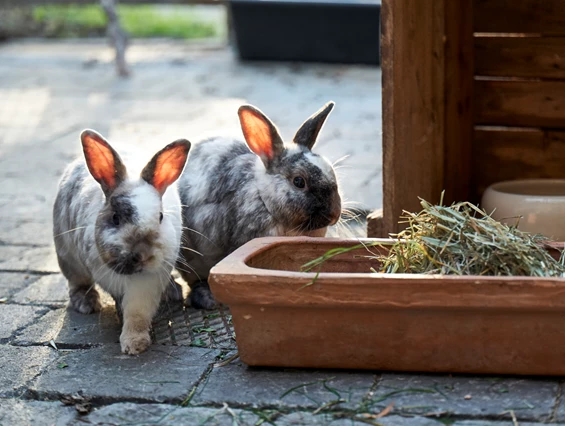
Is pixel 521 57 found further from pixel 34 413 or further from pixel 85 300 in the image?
pixel 34 413

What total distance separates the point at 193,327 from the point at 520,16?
199cm

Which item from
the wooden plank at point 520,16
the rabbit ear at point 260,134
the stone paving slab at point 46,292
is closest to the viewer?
the rabbit ear at point 260,134

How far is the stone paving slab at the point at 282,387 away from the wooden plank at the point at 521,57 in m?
1.95

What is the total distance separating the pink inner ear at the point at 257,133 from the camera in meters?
3.69

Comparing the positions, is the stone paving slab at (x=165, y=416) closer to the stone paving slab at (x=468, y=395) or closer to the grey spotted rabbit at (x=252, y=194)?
the stone paving slab at (x=468, y=395)

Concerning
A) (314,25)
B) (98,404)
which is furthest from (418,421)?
(314,25)

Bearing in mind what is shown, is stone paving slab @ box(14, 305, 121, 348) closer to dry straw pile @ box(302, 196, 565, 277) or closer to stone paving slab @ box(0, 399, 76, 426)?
stone paving slab @ box(0, 399, 76, 426)

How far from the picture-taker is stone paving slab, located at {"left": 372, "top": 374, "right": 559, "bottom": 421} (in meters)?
2.66

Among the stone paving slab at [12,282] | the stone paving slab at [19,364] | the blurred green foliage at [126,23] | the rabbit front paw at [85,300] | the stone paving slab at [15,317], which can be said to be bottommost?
the blurred green foliage at [126,23]

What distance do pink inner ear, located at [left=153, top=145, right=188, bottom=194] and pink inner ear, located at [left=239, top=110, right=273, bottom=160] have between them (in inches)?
11.8

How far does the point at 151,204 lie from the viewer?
333 centimetres

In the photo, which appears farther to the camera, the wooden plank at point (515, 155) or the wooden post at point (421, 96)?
the wooden plank at point (515, 155)

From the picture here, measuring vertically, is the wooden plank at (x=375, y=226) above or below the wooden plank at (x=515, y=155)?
below

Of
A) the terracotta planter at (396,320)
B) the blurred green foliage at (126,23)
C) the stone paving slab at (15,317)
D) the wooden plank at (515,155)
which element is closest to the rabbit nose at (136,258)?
the terracotta planter at (396,320)
